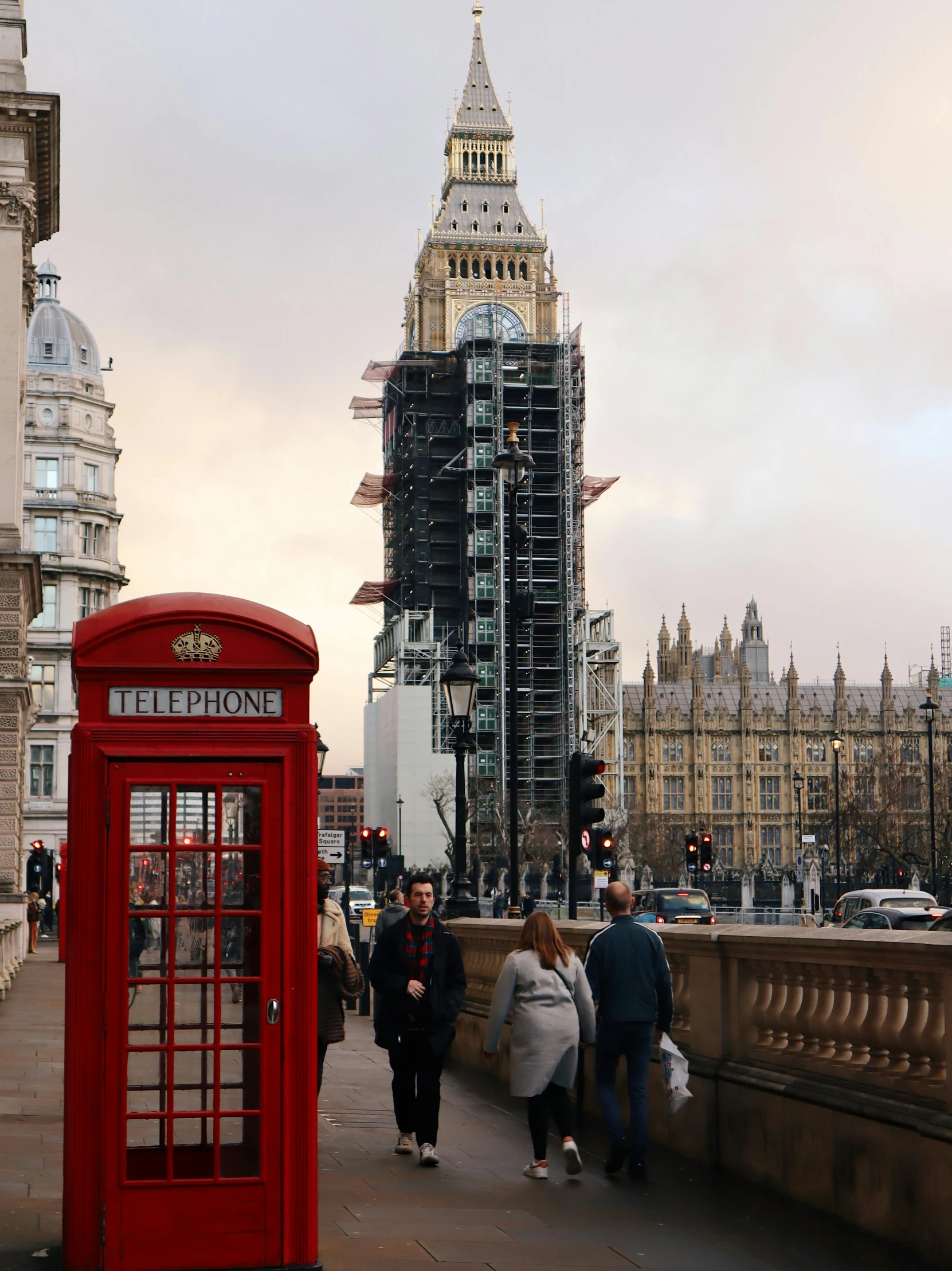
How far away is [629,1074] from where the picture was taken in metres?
10.0

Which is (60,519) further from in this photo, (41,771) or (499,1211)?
(499,1211)

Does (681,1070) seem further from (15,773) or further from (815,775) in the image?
(815,775)

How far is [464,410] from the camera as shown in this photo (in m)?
93.6

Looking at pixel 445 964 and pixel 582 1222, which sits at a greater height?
pixel 445 964

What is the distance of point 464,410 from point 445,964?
8435 cm

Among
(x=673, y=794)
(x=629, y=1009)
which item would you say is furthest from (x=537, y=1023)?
(x=673, y=794)

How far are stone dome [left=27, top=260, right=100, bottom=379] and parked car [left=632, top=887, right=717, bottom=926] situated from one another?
1635 inches

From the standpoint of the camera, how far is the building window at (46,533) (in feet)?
220

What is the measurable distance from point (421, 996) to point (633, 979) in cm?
138

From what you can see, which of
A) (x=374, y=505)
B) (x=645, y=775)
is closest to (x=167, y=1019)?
(x=374, y=505)

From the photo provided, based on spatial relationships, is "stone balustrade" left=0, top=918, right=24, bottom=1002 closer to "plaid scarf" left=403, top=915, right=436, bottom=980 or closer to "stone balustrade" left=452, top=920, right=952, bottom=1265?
"plaid scarf" left=403, top=915, right=436, bottom=980

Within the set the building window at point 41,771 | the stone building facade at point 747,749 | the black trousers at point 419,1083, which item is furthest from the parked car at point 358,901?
the stone building facade at point 747,749

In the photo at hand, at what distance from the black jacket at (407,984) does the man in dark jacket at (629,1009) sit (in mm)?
905

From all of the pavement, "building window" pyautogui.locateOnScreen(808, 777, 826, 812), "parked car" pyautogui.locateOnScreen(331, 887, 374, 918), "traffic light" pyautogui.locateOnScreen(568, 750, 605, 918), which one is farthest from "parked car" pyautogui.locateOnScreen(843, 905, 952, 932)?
"building window" pyautogui.locateOnScreen(808, 777, 826, 812)
